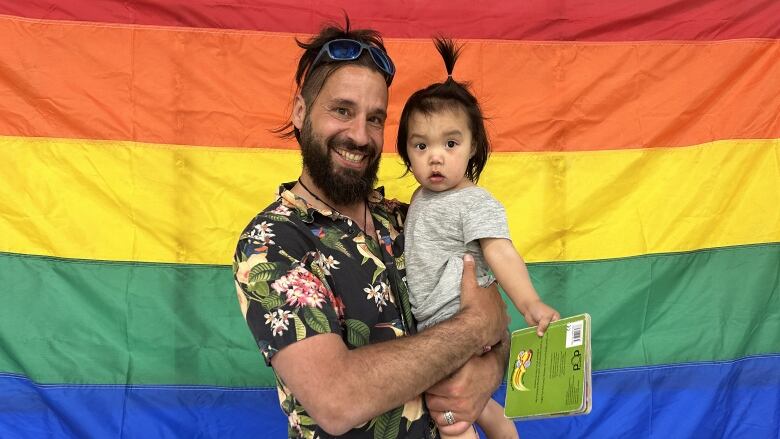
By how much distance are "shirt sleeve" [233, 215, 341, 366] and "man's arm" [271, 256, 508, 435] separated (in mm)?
35

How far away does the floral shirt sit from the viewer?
5.12ft

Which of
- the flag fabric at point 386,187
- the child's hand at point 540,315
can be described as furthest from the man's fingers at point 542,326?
the flag fabric at point 386,187

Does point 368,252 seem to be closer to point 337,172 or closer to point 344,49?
point 337,172

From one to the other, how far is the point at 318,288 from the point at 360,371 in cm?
21

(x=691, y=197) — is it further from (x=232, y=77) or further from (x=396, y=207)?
(x=232, y=77)

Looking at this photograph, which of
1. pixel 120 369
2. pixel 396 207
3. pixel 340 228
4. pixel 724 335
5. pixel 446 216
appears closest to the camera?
pixel 340 228

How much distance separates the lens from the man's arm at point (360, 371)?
1.50 metres

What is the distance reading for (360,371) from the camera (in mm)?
1531

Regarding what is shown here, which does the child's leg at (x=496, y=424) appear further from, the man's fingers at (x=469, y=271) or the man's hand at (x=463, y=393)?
the man's fingers at (x=469, y=271)

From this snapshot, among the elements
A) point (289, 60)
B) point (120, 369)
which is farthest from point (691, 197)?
point (120, 369)

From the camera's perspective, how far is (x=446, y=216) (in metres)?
2.01

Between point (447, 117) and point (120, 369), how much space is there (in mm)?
1686

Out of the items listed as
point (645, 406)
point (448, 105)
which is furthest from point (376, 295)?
point (645, 406)

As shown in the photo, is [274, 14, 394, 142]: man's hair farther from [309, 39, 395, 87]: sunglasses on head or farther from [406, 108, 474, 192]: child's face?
[406, 108, 474, 192]: child's face
